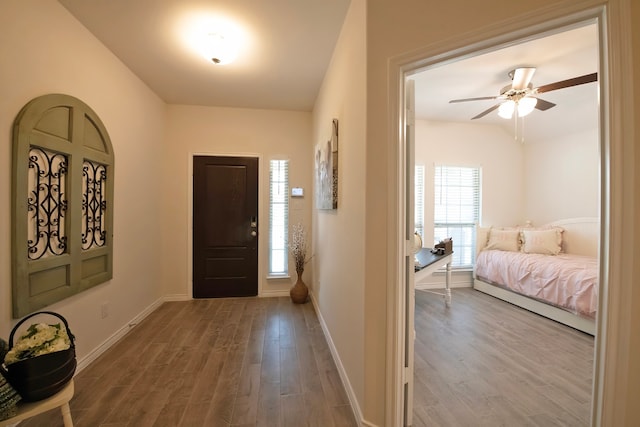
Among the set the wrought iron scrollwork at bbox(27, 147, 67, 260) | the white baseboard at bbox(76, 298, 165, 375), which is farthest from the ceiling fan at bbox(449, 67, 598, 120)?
the white baseboard at bbox(76, 298, 165, 375)

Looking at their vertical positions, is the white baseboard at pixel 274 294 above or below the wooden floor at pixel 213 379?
above

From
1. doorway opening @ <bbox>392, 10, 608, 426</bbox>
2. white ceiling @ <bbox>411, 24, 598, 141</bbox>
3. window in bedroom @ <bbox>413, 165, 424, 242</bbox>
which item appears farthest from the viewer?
window in bedroom @ <bbox>413, 165, 424, 242</bbox>

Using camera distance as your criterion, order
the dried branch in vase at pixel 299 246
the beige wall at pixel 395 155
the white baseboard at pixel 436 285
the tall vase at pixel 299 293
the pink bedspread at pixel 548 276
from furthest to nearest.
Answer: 1. the white baseboard at pixel 436 285
2. the dried branch in vase at pixel 299 246
3. the tall vase at pixel 299 293
4. the pink bedspread at pixel 548 276
5. the beige wall at pixel 395 155

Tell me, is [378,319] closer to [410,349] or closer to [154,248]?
[410,349]

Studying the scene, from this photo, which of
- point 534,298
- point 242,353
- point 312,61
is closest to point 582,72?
point 534,298

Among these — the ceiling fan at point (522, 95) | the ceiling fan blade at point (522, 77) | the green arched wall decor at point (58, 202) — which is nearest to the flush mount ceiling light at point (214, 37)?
the green arched wall decor at point (58, 202)

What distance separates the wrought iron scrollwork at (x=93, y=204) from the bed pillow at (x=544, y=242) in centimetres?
533

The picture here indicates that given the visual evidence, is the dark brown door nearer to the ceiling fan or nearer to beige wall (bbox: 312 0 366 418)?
beige wall (bbox: 312 0 366 418)

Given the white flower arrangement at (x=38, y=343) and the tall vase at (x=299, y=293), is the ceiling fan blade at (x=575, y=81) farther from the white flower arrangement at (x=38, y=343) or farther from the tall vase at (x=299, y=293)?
the white flower arrangement at (x=38, y=343)

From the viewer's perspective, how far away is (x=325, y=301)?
2736mm

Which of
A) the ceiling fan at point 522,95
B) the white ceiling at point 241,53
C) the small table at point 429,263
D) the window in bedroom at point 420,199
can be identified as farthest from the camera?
the window in bedroom at point 420,199

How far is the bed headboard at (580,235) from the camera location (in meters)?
3.63

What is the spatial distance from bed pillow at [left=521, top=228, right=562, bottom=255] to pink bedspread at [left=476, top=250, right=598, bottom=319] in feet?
0.46

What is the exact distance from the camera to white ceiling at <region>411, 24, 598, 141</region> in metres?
2.34
